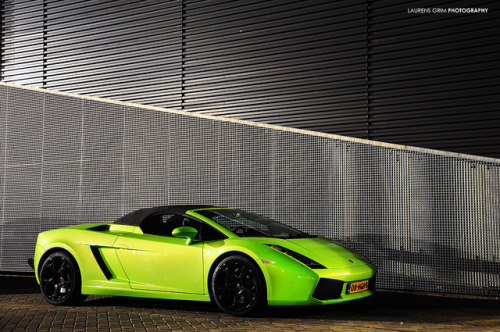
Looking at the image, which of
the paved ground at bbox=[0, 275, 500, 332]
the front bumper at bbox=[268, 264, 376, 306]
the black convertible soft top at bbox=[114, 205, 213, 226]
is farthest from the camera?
the black convertible soft top at bbox=[114, 205, 213, 226]

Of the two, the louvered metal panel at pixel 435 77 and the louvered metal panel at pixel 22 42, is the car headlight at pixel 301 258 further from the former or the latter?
the louvered metal panel at pixel 22 42

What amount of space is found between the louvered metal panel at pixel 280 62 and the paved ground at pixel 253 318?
3.81m

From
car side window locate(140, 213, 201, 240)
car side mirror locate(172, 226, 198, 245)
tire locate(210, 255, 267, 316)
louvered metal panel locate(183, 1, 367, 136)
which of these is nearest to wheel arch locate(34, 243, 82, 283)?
car side window locate(140, 213, 201, 240)

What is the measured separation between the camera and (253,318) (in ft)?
19.5

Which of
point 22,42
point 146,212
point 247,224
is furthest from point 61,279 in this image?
point 22,42

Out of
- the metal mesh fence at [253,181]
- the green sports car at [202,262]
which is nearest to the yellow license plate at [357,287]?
the green sports car at [202,262]

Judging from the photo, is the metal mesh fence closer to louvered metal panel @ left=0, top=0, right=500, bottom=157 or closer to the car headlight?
louvered metal panel @ left=0, top=0, right=500, bottom=157

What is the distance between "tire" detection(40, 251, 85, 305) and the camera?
22.7ft

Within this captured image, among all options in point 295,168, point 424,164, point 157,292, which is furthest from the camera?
point 295,168

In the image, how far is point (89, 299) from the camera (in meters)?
7.52

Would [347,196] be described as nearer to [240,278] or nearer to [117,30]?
[240,278]

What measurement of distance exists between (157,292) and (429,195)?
439cm

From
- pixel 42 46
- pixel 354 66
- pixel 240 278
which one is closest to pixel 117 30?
pixel 42 46

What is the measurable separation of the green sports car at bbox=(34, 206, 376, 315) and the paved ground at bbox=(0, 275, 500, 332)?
0.22 metres
